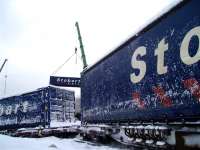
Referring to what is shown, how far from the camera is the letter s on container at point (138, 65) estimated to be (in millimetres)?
8517

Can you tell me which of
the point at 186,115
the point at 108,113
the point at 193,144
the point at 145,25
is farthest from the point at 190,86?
the point at 108,113

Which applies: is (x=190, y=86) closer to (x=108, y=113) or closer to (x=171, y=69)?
(x=171, y=69)

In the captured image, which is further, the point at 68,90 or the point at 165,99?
the point at 68,90

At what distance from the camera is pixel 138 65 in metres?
8.87

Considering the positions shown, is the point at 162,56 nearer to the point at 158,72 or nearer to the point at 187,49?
the point at 158,72

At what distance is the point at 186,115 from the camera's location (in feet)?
21.3

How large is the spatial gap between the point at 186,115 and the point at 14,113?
16.0 metres

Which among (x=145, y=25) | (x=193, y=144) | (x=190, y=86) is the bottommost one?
(x=193, y=144)

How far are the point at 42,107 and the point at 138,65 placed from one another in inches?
394

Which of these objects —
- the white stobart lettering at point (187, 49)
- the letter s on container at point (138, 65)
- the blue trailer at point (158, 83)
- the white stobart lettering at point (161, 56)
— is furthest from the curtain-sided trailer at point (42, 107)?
the white stobart lettering at point (187, 49)

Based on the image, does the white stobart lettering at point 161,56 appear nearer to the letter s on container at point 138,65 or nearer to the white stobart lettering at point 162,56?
the white stobart lettering at point 162,56

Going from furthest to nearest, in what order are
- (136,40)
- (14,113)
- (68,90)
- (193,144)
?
(14,113), (68,90), (136,40), (193,144)

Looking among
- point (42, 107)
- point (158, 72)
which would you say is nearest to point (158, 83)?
point (158, 72)

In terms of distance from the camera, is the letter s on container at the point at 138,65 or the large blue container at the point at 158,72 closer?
the large blue container at the point at 158,72
